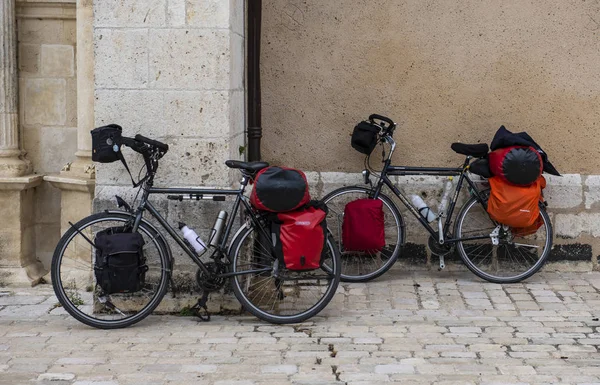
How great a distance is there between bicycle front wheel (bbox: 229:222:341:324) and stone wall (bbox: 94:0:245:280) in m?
0.38

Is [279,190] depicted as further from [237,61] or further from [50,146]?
[50,146]

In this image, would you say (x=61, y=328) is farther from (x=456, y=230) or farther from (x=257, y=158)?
(x=456, y=230)

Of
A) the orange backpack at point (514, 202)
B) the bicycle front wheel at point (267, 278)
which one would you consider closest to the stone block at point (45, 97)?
the bicycle front wheel at point (267, 278)

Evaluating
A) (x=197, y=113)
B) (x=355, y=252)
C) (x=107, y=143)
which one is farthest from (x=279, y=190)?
(x=355, y=252)

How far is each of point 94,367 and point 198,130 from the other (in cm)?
192

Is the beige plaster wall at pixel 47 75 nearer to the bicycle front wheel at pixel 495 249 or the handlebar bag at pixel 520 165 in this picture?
the bicycle front wheel at pixel 495 249

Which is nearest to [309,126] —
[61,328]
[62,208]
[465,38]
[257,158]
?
[257,158]

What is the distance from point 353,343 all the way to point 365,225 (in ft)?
5.63

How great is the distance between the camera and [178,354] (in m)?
6.13

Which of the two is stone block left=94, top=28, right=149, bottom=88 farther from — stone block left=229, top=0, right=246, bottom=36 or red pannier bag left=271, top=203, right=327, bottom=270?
red pannier bag left=271, top=203, right=327, bottom=270

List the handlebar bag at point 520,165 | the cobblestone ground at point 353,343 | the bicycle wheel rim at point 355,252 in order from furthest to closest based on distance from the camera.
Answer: the bicycle wheel rim at point 355,252, the handlebar bag at point 520,165, the cobblestone ground at point 353,343

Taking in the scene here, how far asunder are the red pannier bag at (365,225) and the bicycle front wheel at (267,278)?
0.92 metres

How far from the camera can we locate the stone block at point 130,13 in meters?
6.96

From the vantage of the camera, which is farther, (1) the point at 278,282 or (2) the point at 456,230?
(2) the point at 456,230
